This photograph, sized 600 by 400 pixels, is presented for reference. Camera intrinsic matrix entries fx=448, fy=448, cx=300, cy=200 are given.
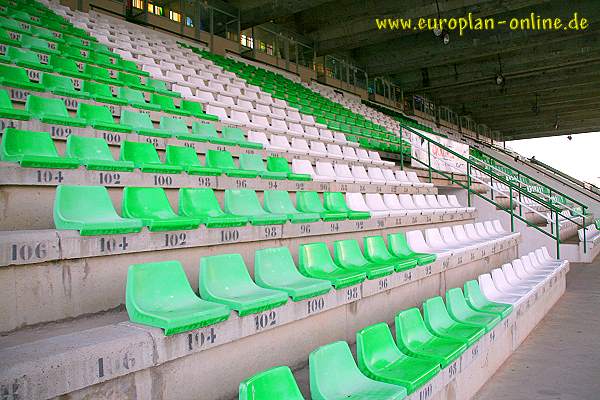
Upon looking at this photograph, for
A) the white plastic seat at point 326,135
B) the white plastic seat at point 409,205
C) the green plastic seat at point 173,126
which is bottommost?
the white plastic seat at point 409,205

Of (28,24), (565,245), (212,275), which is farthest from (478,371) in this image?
(28,24)

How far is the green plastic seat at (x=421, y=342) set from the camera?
6.90 feet

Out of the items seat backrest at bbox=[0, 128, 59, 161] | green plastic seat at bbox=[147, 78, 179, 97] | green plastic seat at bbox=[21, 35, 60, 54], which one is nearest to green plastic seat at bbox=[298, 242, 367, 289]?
seat backrest at bbox=[0, 128, 59, 161]

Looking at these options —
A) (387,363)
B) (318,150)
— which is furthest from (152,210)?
(318,150)

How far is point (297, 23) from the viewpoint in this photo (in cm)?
1441

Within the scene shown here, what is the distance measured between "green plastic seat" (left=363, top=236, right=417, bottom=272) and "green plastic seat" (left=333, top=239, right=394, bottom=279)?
0.40 ft

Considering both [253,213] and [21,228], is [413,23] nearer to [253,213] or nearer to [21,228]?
[253,213]

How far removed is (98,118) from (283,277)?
7.61 feet

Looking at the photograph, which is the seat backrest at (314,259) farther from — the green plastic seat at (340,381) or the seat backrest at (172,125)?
the seat backrest at (172,125)

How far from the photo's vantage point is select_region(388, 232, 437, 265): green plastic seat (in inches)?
136

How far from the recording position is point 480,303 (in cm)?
323

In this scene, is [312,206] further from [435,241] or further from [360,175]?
[360,175]

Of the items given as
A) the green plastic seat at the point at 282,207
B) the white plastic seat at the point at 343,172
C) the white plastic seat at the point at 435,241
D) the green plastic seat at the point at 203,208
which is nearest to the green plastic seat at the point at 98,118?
the green plastic seat at the point at 203,208

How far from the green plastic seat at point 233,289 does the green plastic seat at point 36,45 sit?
444 centimetres
